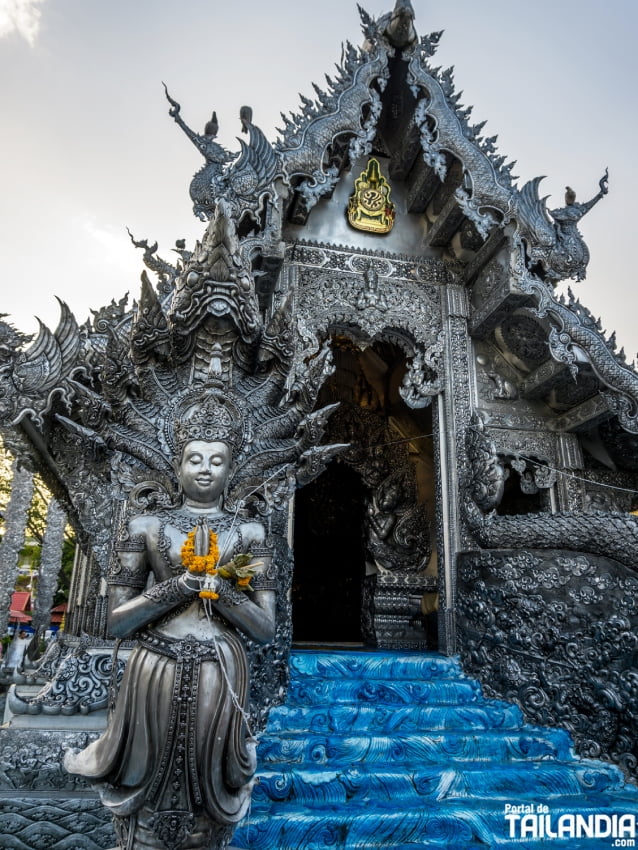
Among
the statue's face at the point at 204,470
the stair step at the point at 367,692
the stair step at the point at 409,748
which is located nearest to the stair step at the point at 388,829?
the stair step at the point at 409,748

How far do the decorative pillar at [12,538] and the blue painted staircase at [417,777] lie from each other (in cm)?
887

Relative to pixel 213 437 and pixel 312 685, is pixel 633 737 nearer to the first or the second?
pixel 312 685

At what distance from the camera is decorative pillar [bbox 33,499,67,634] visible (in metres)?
11.4

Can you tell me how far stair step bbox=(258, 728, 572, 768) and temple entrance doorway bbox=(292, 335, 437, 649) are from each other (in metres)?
2.70

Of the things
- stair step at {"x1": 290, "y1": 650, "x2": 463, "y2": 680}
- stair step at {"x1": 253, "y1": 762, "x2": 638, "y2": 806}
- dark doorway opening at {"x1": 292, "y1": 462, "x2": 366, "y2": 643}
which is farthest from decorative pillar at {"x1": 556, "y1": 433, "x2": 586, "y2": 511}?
dark doorway opening at {"x1": 292, "y1": 462, "x2": 366, "y2": 643}

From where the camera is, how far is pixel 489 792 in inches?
127

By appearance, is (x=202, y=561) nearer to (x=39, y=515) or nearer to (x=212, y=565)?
(x=212, y=565)

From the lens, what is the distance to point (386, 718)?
3719 millimetres

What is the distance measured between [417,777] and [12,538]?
1053 centimetres

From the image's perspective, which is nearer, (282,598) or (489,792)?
(489,792)

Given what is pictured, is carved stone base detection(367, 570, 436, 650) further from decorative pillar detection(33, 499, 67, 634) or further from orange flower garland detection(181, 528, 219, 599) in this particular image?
decorative pillar detection(33, 499, 67, 634)

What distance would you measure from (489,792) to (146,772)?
2188mm

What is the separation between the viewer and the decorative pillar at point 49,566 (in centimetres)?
1138

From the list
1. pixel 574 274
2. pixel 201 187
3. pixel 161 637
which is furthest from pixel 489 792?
pixel 201 187
